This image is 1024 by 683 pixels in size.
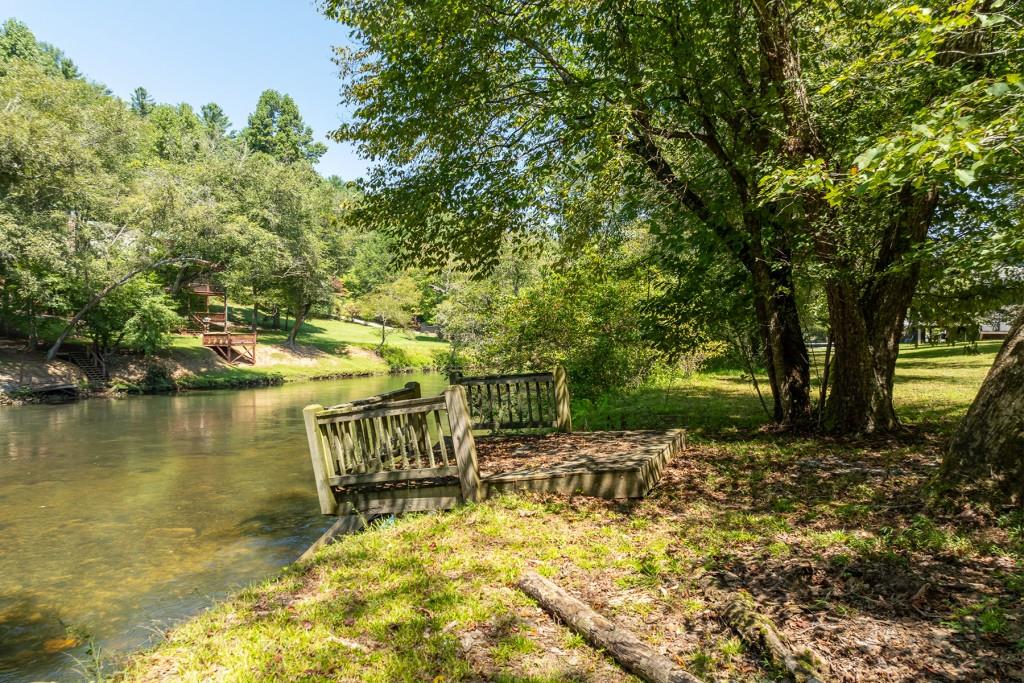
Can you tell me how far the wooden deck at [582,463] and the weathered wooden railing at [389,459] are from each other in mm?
444

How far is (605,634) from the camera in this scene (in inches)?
134

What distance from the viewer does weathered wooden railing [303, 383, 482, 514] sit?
21.4 ft

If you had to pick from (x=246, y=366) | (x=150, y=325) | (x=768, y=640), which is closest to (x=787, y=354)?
(x=768, y=640)

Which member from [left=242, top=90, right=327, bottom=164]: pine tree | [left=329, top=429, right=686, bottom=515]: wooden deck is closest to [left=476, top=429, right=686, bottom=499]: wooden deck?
[left=329, top=429, right=686, bottom=515]: wooden deck

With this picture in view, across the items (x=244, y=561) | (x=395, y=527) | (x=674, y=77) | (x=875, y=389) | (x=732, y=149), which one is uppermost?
(x=674, y=77)

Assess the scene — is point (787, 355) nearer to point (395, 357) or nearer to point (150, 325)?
point (150, 325)

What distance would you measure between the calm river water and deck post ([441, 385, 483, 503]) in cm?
259

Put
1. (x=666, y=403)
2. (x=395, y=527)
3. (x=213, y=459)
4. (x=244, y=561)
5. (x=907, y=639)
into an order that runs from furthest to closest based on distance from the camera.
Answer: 1. (x=666, y=403)
2. (x=213, y=459)
3. (x=244, y=561)
4. (x=395, y=527)
5. (x=907, y=639)

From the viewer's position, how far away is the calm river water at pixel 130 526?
5711mm

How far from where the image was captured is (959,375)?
19.5m

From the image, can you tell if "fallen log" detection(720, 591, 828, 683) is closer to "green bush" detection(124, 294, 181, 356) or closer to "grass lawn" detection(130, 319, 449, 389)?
"grass lawn" detection(130, 319, 449, 389)

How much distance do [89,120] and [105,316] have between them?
12910 mm

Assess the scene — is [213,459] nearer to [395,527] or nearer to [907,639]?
[395,527]

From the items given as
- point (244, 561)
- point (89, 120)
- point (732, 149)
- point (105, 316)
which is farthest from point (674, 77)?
point (89, 120)
